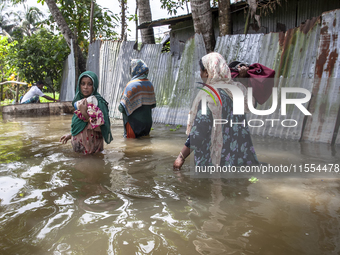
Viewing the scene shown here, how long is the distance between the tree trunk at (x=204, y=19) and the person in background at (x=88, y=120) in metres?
4.01

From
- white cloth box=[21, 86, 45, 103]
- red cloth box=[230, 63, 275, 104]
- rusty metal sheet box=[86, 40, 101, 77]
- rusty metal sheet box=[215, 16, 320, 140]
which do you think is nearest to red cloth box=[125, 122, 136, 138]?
rusty metal sheet box=[215, 16, 320, 140]

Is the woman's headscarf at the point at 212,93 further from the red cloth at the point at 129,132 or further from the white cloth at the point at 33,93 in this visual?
the white cloth at the point at 33,93

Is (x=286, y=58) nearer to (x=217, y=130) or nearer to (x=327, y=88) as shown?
(x=327, y=88)

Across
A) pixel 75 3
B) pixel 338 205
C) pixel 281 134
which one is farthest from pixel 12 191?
pixel 75 3

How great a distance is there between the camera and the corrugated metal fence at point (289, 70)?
5.27m

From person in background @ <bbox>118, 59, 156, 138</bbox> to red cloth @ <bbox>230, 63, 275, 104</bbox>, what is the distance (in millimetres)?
2961

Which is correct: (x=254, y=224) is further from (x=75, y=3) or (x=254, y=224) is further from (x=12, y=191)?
(x=75, y=3)

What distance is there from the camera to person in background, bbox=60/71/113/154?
180 inches

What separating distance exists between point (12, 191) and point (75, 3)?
43.1 feet

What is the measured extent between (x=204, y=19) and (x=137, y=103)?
9.80 feet

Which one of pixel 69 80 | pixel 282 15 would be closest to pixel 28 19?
pixel 69 80

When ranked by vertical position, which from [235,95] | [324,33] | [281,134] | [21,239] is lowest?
[21,239]

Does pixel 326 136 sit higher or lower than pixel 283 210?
higher

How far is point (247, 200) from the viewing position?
297 centimetres
